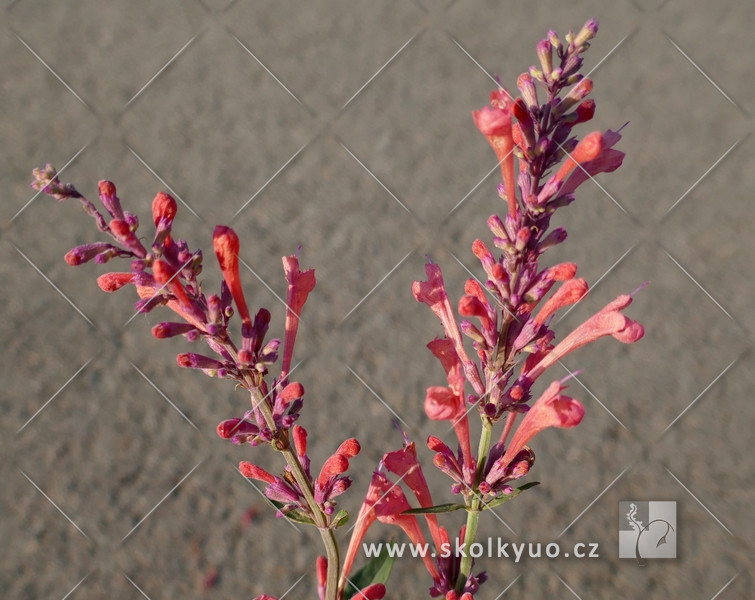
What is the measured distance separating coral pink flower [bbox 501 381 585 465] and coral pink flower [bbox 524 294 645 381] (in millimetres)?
28

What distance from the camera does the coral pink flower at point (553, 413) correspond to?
0.73 meters

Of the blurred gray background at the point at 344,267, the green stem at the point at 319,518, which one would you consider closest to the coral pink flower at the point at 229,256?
the green stem at the point at 319,518

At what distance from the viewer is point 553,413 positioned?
2.46 feet

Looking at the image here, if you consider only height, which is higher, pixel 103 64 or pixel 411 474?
pixel 103 64

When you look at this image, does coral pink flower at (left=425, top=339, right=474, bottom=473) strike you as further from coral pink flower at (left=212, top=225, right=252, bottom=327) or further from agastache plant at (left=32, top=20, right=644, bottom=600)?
coral pink flower at (left=212, top=225, right=252, bottom=327)

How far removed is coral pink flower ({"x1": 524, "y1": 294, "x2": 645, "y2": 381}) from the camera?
0.74 metres

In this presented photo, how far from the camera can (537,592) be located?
96.7 inches

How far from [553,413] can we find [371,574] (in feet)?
1.08

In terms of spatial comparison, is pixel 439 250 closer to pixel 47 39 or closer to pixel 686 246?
pixel 686 246

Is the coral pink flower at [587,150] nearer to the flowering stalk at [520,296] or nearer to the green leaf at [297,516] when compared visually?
the flowering stalk at [520,296]

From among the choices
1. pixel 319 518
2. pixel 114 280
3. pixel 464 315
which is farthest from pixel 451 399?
pixel 114 280

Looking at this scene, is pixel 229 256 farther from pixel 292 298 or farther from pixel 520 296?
pixel 520 296

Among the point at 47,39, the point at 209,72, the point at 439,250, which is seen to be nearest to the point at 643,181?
the point at 439,250

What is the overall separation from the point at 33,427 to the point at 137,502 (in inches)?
21.6
